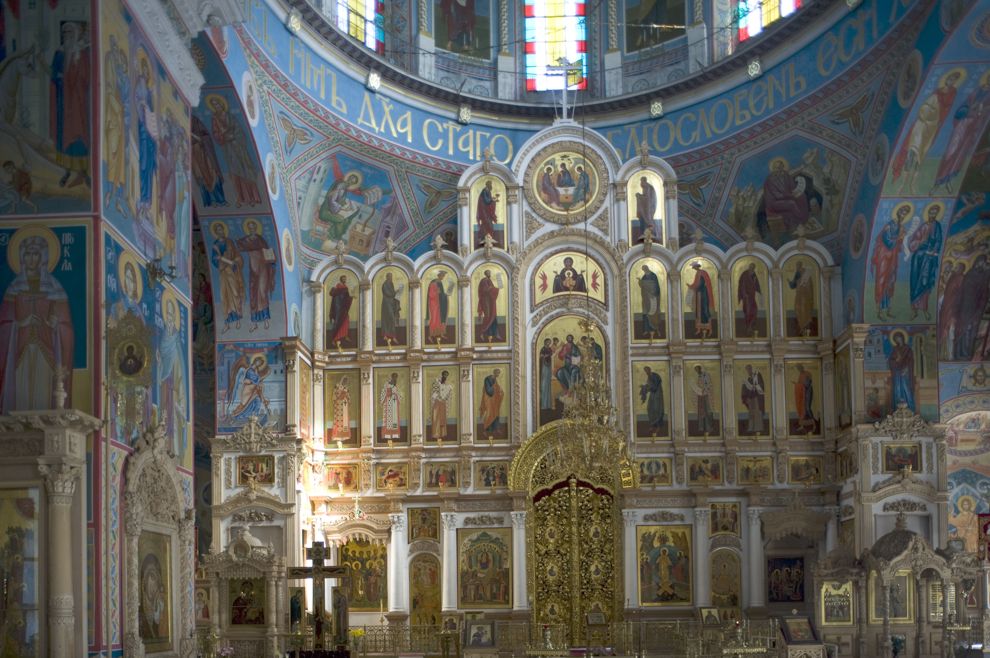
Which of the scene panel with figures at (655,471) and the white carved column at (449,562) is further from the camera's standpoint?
the scene panel with figures at (655,471)

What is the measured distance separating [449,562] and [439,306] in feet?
17.6

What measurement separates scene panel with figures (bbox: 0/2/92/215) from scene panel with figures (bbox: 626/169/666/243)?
600 inches

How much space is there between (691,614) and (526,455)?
181 inches

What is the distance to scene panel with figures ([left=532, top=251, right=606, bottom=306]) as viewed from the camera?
27859mm

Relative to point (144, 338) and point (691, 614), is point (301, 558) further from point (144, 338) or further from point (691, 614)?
point (144, 338)

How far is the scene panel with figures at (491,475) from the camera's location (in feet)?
89.0

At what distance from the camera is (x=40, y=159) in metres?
14.6

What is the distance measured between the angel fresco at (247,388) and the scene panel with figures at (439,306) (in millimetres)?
3638

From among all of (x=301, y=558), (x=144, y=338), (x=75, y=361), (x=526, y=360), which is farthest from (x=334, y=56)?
(x=75, y=361)

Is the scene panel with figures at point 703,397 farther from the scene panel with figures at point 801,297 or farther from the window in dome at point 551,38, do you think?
the window in dome at point 551,38

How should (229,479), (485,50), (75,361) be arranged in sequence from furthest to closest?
1. (485,50)
2. (229,479)
3. (75,361)

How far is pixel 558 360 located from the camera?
90.5ft

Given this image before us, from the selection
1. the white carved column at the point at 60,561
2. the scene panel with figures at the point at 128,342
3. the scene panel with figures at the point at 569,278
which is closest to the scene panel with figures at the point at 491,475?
the scene panel with figures at the point at 569,278

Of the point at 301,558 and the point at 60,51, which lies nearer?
the point at 60,51
